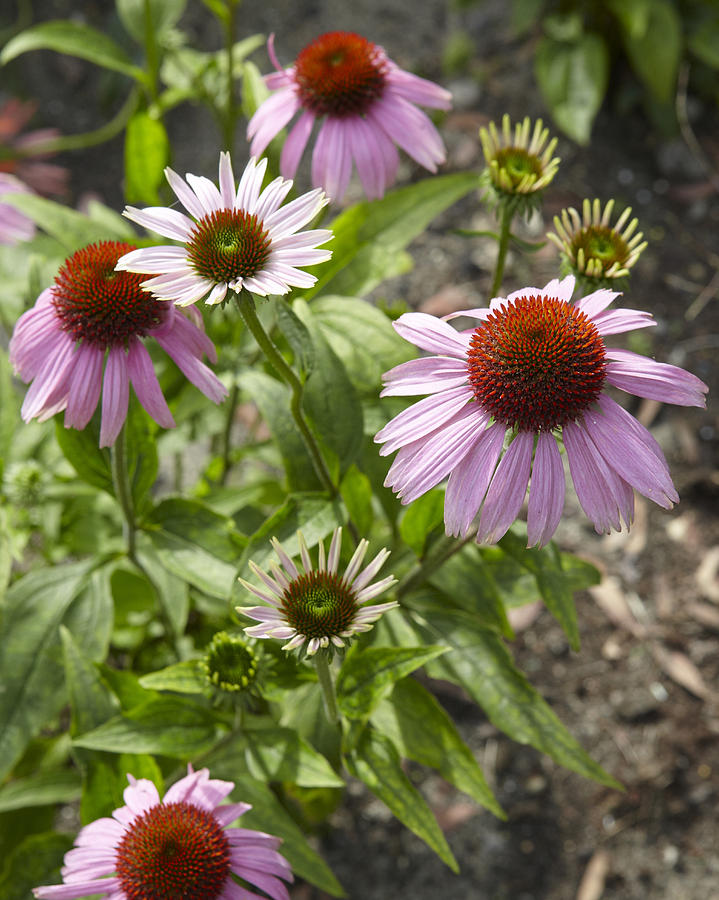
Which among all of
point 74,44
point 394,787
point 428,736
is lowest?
point 394,787

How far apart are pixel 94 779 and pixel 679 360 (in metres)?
1.93

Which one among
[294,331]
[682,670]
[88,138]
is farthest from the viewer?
[88,138]

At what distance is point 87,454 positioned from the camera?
1405 mm

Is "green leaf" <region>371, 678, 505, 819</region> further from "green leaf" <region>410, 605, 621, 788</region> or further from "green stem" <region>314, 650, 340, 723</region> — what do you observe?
"green stem" <region>314, 650, 340, 723</region>

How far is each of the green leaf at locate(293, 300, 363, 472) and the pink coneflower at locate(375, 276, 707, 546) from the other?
27cm

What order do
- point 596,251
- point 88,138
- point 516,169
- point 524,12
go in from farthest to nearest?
1. point 524,12
2. point 88,138
3. point 516,169
4. point 596,251

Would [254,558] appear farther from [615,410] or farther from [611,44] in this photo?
[611,44]

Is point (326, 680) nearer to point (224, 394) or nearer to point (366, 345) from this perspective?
point (224, 394)

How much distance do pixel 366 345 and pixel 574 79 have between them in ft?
5.95

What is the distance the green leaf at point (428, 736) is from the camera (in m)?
1.37

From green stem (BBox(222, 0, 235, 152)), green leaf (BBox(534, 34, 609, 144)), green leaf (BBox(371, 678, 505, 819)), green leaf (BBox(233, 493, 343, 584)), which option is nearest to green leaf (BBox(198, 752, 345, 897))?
green leaf (BBox(371, 678, 505, 819))

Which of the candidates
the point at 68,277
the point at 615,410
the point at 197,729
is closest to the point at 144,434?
the point at 68,277

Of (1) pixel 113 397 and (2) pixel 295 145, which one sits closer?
(1) pixel 113 397

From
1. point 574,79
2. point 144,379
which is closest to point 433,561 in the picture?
point 144,379
